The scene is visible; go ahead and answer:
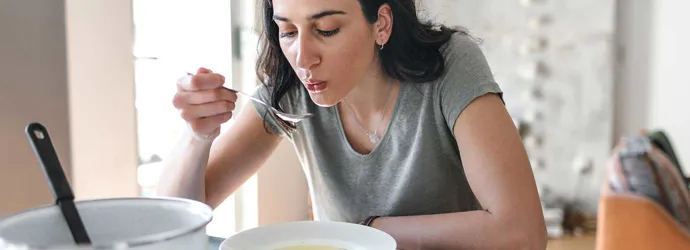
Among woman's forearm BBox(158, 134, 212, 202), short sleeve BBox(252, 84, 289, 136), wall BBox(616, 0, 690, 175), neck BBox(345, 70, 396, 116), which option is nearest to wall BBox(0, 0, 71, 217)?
woman's forearm BBox(158, 134, 212, 202)

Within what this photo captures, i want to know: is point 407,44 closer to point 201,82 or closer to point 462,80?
point 462,80

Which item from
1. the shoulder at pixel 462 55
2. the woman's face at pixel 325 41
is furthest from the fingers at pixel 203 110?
the shoulder at pixel 462 55

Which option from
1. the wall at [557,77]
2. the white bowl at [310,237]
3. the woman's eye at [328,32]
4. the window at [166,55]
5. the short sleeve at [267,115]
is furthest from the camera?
Answer: the wall at [557,77]

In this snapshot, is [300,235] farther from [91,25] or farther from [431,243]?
[91,25]

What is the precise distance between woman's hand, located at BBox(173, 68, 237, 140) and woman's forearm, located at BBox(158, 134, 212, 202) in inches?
1.4

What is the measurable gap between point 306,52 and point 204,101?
163 millimetres

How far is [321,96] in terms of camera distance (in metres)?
0.88

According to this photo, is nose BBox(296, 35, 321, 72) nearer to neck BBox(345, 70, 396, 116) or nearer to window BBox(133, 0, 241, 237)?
neck BBox(345, 70, 396, 116)

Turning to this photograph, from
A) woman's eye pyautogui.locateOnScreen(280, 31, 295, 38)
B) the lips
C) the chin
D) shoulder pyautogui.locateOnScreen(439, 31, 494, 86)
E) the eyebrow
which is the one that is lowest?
the chin

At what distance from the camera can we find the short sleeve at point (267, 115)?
3.45ft

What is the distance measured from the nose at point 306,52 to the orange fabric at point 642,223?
41 cm

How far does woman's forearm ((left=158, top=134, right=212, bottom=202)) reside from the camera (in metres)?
0.91

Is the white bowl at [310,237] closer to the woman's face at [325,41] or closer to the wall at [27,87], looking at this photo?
the woman's face at [325,41]

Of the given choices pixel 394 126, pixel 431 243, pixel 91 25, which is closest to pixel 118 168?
pixel 91 25
